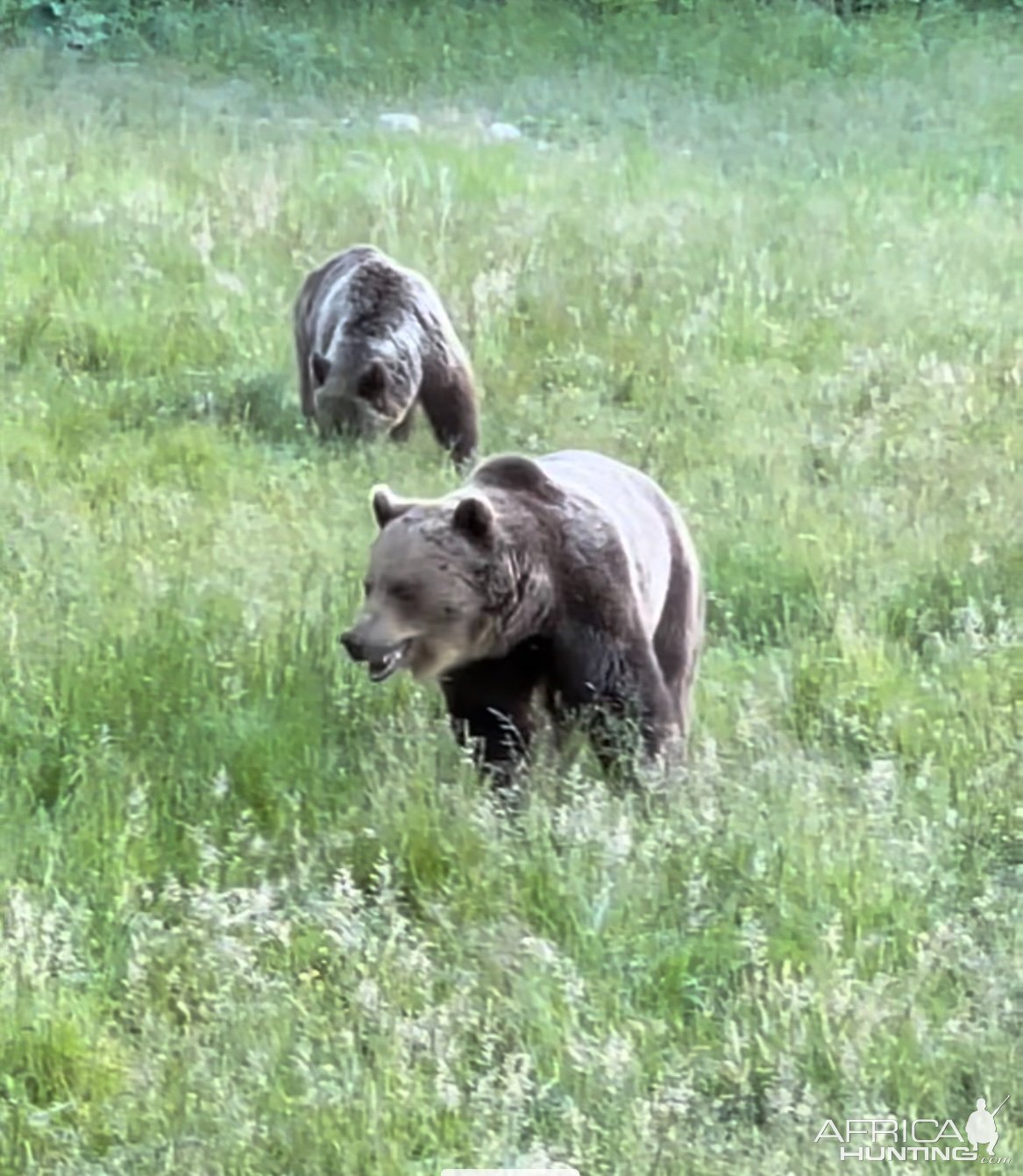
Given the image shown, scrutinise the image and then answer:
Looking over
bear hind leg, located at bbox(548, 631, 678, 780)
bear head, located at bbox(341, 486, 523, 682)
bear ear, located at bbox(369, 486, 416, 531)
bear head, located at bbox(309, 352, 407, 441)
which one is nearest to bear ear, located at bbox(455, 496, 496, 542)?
bear head, located at bbox(341, 486, 523, 682)

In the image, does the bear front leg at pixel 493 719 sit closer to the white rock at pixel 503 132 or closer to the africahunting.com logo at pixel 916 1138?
the africahunting.com logo at pixel 916 1138

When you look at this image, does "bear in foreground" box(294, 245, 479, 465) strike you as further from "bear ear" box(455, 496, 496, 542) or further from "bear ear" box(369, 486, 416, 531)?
"bear ear" box(455, 496, 496, 542)

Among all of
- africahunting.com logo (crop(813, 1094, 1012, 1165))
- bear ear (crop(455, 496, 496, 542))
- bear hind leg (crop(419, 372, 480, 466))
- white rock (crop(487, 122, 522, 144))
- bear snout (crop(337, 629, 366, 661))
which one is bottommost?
bear hind leg (crop(419, 372, 480, 466))

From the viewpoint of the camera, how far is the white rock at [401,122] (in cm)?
1421

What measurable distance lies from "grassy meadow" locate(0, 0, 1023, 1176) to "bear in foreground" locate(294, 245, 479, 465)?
0.54ft

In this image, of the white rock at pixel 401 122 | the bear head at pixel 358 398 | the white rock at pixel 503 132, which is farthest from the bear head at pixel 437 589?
the white rock at pixel 401 122

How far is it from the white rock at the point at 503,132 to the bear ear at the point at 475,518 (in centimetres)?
969

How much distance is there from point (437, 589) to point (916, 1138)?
164 centimetres

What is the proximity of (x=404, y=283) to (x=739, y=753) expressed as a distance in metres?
4.24

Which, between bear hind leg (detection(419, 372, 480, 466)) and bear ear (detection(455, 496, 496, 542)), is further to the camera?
bear hind leg (detection(419, 372, 480, 466))

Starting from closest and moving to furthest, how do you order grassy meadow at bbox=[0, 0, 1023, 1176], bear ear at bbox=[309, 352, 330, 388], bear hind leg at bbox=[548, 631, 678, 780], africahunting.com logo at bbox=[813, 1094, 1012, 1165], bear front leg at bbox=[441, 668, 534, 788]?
africahunting.com logo at bbox=[813, 1094, 1012, 1165], grassy meadow at bbox=[0, 0, 1023, 1176], bear hind leg at bbox=[548, 631, 678, 780], bear front leg at bbox=[441, 668, 534, 788], bear ear at bbox=[309, 352, 330, 388]

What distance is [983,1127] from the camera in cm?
345

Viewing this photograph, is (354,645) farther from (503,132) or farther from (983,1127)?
(503,132)

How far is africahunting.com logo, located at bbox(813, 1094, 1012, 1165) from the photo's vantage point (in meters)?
3.37
